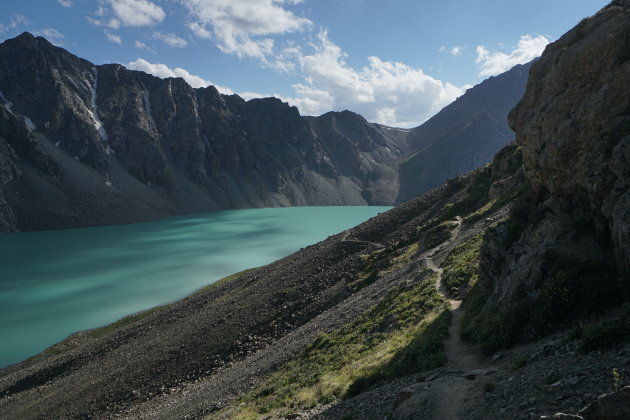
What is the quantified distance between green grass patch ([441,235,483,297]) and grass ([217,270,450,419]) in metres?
0.91

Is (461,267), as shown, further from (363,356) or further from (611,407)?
(611,407)

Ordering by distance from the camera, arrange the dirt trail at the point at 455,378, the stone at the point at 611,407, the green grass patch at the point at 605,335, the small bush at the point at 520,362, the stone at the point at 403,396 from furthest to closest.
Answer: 1. the stone at the point at 403,396
2. the small bush at the point at 520,362
3. the dirt trail at the point at 455,378
4. the green grass patch at the point at 605,335
5. the stone at the point at 611,407

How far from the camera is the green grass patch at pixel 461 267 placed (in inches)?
787

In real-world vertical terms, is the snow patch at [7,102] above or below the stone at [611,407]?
above

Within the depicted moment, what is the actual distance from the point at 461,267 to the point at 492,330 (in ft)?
32.6

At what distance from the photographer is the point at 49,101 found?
173 meters

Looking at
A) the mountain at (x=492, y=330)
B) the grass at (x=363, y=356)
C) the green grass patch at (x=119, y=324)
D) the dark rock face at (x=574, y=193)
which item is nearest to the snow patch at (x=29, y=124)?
the green grass patch at (x=119, y=324)

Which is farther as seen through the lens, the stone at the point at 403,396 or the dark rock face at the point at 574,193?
the dark rock face at the point at 574,193

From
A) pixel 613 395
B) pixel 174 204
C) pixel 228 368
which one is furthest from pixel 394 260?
pixel 174 204

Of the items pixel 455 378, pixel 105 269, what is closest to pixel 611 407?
pixel 455 378

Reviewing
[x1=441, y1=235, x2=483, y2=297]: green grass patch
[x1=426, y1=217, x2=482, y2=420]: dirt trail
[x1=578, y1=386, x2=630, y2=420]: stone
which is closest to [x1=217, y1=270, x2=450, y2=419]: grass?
[x1=426, y1=217, x2=482, y2=420]: dirt trail

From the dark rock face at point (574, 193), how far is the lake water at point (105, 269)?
162ft

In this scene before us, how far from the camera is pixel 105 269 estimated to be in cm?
7719

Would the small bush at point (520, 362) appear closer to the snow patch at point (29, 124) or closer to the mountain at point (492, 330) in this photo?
the mountain at point (492, 330)
